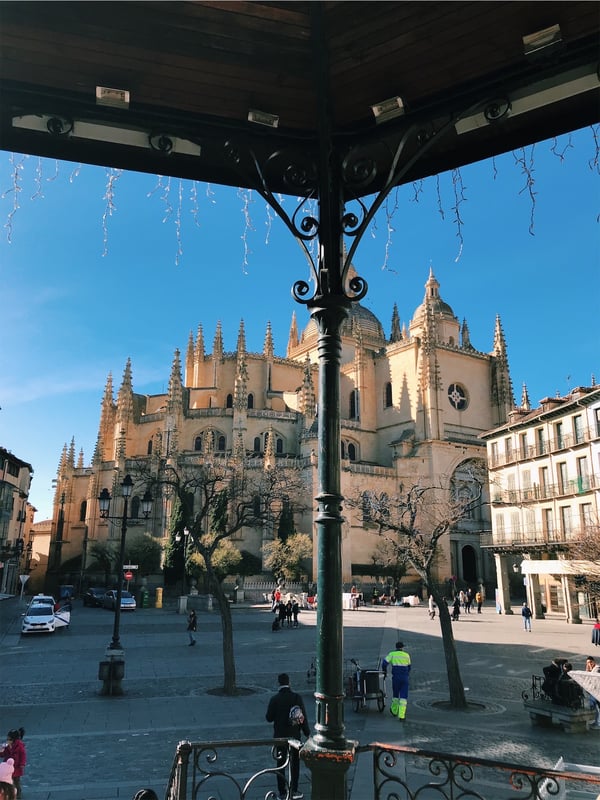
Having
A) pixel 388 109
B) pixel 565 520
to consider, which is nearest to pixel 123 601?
pixel 565 520

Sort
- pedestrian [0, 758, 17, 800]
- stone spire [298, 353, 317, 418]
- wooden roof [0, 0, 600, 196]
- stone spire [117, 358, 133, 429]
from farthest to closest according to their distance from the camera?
stone spire [117, 358, 133, 429]
stone spire [298, 353, 317, 418]
pedestrian [0, 758, 17, 800]
wooden roof [0, 0, 600, 196]

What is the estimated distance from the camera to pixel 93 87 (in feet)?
12.7

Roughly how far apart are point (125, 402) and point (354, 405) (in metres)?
21.3

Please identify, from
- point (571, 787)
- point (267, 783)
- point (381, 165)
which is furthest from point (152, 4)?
point (571, 787)

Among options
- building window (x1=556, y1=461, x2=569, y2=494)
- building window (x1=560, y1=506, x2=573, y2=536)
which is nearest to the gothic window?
building window (x1=556, y1=461, x2=569, y2=494)

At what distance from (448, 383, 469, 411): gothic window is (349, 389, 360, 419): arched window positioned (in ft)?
28.4

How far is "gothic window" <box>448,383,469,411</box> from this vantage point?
5581 cm

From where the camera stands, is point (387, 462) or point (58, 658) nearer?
point (58, 658)

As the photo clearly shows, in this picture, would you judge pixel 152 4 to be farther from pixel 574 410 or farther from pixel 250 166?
pixel 574 410

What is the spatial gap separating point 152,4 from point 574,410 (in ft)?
104

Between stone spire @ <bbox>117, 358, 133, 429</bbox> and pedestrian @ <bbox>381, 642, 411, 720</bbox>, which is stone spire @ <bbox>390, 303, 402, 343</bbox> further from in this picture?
pedestrian @ <bbox>381, 642, 411, 720</bbox>

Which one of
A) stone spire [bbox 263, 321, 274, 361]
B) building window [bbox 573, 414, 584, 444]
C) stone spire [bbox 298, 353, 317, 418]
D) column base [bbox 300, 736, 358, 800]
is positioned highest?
stone spire [bbox 263, 321, 274, 361]

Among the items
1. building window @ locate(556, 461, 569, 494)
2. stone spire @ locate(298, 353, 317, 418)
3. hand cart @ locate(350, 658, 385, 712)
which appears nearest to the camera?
hand cart @ locate(350, 658, 385, 712)

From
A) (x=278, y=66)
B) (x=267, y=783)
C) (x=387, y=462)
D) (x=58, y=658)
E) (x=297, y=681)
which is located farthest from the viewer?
(x=387, y=462)
